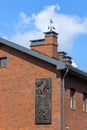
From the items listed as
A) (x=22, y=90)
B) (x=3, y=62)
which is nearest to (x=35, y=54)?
Result: (x=22, y=90)

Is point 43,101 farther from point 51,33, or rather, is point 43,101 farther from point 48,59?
point 51,33

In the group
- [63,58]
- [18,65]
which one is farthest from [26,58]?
[63,58]

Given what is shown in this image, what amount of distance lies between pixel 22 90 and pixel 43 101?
192 centimetres

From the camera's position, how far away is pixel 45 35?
33.1 m

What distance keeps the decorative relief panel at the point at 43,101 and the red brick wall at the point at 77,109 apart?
125 centimetres

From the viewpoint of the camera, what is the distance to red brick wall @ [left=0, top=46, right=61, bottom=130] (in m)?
28.2

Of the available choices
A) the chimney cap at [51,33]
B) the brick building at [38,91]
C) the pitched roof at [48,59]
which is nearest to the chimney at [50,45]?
the chimney cap at [51,33]

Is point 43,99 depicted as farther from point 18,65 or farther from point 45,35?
point 45,35

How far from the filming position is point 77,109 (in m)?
30.4

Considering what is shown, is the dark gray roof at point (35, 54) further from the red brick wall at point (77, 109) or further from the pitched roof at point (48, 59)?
the red brick wall at point (77, 109)

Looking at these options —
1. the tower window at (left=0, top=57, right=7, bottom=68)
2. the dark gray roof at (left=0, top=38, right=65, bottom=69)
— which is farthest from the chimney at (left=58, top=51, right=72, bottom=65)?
the dark gray roof at (left=0, top=38, right=65, bottom=69)

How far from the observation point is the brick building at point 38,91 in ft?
91.9

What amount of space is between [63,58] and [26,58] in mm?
8663

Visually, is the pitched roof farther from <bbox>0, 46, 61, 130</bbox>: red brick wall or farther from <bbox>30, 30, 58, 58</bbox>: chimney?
<bbox>30, 30, 58, 58</bbox>: chimney
